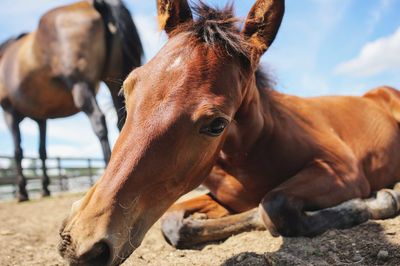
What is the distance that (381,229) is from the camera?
8.89 ft

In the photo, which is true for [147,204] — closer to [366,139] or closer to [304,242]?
[304,242]

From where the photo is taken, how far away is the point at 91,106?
6.10 meters

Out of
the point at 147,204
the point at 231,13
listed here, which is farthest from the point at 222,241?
the point at 231,13

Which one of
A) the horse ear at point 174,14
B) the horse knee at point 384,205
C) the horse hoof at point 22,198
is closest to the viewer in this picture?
the horse ear at point 174,14

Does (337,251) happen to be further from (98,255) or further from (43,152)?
(43,152)

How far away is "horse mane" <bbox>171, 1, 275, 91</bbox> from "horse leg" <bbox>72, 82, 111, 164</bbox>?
373 centimetres

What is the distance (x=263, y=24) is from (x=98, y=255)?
5.72 ft

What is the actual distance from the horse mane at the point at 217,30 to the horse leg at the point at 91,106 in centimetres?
373

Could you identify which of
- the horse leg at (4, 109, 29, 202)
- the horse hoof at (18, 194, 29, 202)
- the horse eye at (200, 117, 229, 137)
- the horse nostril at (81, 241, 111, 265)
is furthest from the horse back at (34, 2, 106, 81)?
the horse nostril at (81, 241, 111, 265)

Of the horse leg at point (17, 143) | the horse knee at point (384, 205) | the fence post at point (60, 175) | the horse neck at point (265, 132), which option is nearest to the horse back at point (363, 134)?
the horse neck at point (265, 132)

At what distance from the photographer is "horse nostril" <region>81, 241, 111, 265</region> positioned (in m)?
1.59

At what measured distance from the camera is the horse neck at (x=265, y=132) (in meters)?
2.89

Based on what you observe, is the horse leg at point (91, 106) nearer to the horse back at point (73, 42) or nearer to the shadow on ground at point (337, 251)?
the horse back at point (73, 42)

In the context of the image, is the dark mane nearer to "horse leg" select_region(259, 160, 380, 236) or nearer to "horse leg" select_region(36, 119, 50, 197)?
"horse leg" select_region(259, 160, 380, 236)
